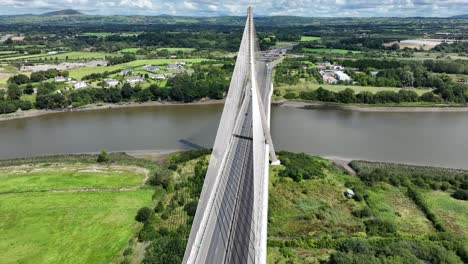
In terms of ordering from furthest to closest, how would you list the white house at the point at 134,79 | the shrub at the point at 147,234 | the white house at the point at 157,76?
the white house at the point at 157,76 → the white house at the point at 134,79 → the shrub at the point at 147,234

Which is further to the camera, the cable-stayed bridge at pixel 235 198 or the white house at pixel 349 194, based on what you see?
the white house at pixel 349 194

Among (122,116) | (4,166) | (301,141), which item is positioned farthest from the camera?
(122,116)

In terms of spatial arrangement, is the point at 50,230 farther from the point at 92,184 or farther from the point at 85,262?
the point at 92,184

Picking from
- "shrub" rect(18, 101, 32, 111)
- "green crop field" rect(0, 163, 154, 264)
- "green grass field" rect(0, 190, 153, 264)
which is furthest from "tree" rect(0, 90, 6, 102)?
"green grass field" rect(0, 190, 153, 264)

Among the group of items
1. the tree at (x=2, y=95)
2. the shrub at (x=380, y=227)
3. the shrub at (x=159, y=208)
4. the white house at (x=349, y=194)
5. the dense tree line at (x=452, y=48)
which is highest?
the dense tree line at (x=452, y=48)

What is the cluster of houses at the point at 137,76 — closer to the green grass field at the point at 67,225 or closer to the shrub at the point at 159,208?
the green grass field at the point at 67,225

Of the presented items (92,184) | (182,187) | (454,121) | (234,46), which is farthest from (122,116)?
(234,46)

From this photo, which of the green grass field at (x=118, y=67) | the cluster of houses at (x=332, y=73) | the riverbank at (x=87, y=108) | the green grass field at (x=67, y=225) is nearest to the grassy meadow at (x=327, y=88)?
the cluster of houses at (x=332, y=73)
